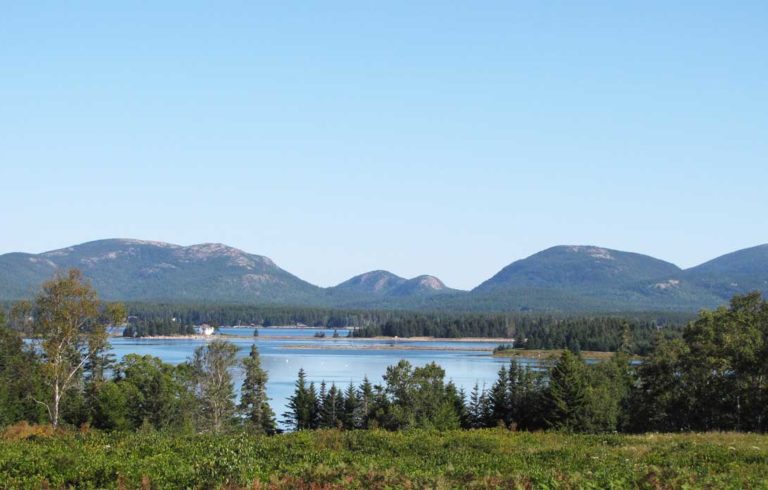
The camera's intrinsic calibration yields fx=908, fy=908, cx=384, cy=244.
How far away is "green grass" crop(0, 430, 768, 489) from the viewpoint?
59.6 ft

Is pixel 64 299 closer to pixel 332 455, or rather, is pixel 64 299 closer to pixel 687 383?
pixel 332 455

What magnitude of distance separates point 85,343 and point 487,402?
2988 centimetres

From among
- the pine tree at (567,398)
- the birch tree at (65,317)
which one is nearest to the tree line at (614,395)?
the pine tree at (567,398)

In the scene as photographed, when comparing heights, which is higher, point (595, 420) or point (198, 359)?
point (198, 359)

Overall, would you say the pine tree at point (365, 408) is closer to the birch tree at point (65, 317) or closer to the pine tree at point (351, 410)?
the pine tree at point (351, 410)

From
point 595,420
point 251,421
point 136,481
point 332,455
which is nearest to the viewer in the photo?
point 136,481

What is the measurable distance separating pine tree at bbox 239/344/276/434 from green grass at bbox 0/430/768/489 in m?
32.5

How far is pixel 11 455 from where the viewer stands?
22203 millimetres

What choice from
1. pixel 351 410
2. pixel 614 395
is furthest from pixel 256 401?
pixel 614 395

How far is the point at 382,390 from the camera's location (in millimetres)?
64625

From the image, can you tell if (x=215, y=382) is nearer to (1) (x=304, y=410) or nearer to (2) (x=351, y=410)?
(1) (x=304, y=410)

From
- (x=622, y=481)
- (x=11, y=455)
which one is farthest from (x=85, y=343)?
(x=622, y=481)

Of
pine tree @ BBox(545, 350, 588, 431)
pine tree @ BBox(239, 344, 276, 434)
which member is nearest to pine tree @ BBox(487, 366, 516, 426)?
pine tree @ BBox(545, 350, 588, 431)

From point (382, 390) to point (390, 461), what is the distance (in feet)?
134
